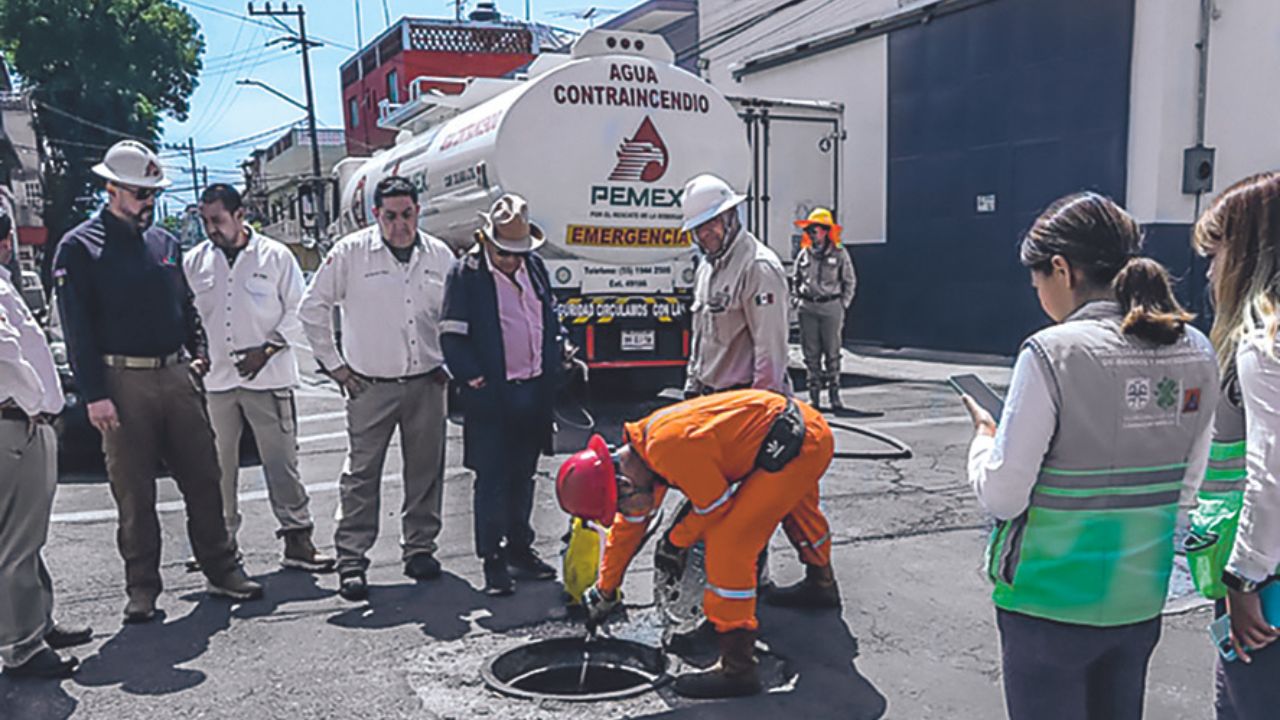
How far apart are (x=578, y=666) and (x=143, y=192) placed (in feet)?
9.81

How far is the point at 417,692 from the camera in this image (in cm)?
383

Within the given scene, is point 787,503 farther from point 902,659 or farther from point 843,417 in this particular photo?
point 843,417

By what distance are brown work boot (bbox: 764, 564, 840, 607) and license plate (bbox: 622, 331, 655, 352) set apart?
4986 millimetres

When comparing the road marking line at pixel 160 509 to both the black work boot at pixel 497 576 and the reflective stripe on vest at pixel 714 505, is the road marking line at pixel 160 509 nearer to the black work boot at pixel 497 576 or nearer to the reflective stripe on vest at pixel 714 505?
the black work boot at pixel 497 576

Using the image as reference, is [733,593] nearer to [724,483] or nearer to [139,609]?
[724,483]

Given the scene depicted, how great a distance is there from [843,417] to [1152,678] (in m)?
6.00

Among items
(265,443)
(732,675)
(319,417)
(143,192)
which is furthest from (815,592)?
(319,417)

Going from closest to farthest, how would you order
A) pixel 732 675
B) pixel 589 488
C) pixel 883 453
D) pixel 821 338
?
pixel 589 488 < pixel 732 675 < pixel 883 453 < pixel 821 338

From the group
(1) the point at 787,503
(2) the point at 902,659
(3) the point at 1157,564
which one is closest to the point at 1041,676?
(3) the point at 1157,564

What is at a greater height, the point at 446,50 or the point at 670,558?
the point at 446,50

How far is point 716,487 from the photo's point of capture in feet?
11.5

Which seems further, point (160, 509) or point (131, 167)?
point (160, 509)

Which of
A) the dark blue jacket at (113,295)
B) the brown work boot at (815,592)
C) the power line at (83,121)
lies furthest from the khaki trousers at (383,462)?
the power line at (83,121)

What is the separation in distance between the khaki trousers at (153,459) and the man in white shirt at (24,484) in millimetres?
479
